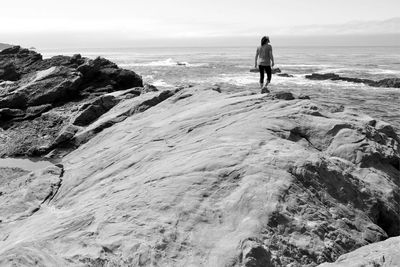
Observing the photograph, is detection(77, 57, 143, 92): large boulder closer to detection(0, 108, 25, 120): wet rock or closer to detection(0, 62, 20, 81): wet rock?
detection(0, 108, 25, 120): wet rock

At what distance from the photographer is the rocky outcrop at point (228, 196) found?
573 cm

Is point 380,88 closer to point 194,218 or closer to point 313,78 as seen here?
point 313,78

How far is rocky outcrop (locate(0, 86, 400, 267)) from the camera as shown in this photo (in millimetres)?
5730

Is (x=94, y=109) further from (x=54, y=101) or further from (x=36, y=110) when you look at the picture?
(x=54, y=101)

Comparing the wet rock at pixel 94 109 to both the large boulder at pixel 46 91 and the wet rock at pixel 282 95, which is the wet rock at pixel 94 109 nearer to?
the large boulder at pixel 46 91

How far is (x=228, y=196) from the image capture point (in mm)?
6496

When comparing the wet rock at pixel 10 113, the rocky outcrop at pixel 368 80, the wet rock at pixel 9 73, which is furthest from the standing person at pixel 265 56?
the rocky outcrop at pixel 368 80

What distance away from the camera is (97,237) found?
609 cm

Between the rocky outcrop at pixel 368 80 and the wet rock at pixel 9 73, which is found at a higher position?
the wet rock at pixel 9 73

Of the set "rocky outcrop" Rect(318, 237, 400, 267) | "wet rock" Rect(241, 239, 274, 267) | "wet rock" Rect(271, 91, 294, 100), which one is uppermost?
"wet rock" Rect(271, 91, 294, 100)

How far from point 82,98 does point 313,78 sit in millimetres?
29234

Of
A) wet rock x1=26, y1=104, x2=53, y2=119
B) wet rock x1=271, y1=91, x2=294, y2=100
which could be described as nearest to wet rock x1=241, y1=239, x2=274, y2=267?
wet rock x1=271, y1=91, x2=294, y2=100

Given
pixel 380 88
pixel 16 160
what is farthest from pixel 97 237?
pixel 380 88

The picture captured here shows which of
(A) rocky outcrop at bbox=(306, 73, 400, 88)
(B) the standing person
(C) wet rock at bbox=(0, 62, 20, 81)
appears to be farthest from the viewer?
(A) rocky outcrop at bbox=(306, 73, 400, 88)
